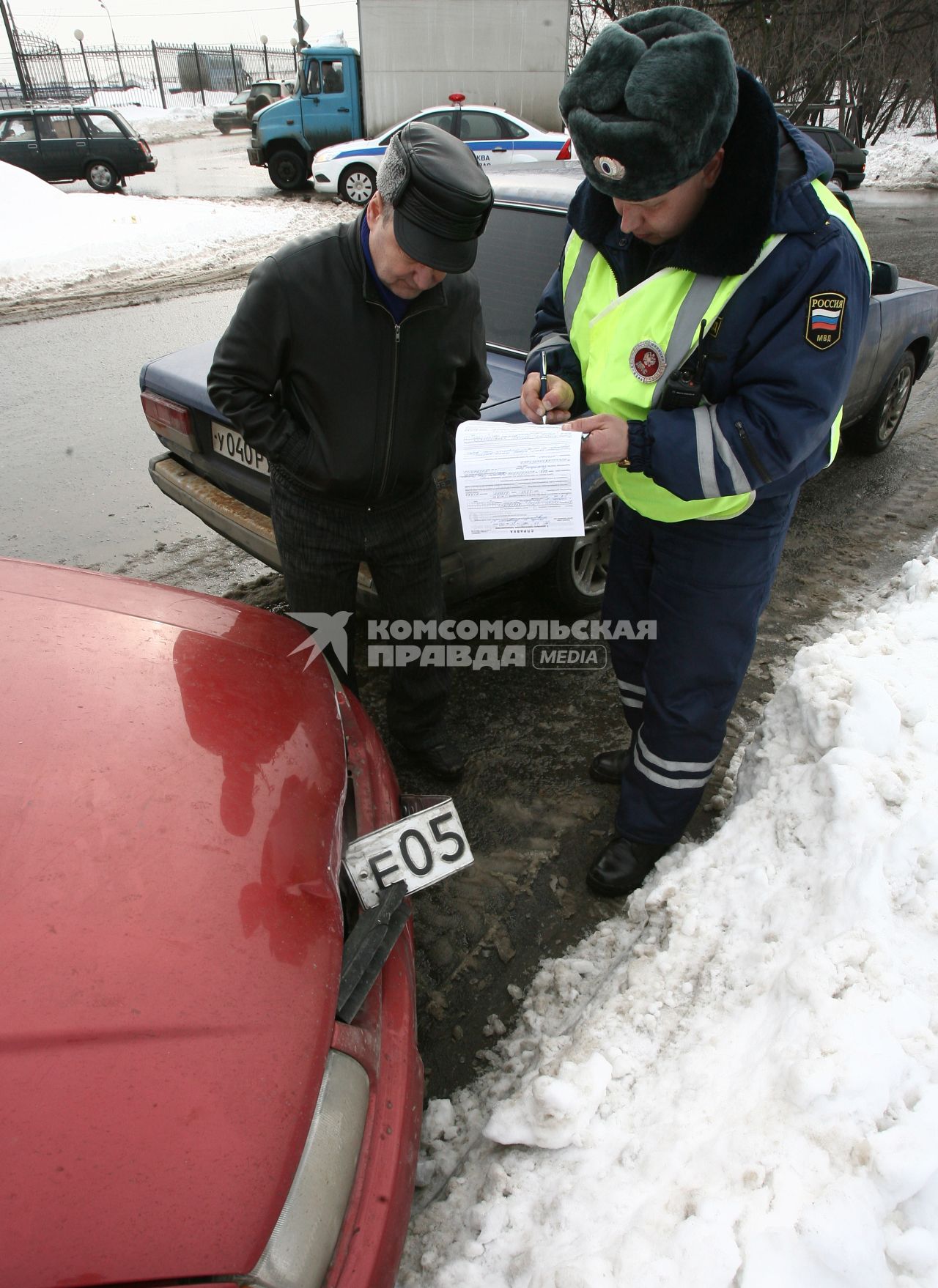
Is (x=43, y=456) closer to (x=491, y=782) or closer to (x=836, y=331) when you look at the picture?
(x=491, y=782)

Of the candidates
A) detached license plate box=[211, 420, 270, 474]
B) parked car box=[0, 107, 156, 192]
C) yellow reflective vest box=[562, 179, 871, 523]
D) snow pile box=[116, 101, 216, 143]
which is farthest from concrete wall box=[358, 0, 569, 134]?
snow pile box=[116, 101, 216, 143]

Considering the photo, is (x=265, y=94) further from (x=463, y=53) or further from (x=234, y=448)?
(x=234, y=448)

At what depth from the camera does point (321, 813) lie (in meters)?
1.62

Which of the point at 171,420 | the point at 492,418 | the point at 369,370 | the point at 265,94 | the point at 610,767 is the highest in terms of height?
the point at 369,370

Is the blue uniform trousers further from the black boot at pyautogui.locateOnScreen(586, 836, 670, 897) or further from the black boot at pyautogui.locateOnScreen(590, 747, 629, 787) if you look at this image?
the black boot at pyautogui.locateOnScreen(590, 747, 629, 787)

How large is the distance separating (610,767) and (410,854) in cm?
120

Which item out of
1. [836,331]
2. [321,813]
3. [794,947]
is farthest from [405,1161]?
[836,331]

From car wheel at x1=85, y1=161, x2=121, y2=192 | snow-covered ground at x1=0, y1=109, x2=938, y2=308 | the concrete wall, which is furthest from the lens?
car wheel at x1=85, y1=161, x2=121, y2=192

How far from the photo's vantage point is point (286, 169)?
1467 centimetres

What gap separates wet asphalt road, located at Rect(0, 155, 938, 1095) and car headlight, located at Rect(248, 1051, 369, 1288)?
79 cm

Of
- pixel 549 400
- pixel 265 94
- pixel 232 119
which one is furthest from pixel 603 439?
pixel 232 119

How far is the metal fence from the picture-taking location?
3366 cm

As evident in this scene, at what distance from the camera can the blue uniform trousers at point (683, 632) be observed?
6.67ft

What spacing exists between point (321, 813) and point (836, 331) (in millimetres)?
1357
